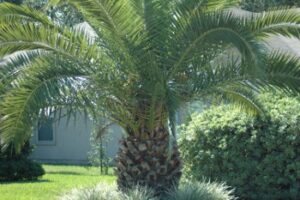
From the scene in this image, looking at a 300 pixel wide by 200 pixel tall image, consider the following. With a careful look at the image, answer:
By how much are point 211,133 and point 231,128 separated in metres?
0.45

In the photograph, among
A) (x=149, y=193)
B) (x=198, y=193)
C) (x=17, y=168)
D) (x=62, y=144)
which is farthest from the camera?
(x=62, y=144)

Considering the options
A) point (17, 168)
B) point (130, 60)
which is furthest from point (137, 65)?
point (17, 168)

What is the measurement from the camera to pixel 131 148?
10086 mm

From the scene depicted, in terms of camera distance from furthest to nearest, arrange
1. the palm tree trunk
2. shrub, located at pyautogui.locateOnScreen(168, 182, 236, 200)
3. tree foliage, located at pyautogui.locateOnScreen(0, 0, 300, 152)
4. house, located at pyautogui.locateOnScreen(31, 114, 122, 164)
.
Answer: house, located at pyautogui.locateOnScreen(31, 114, 122, 164) → the palm tree trunk → shrub, located at pyautogui.locateOnScreen(168, 182, 236, 200) → tree foliage, located at pyautogui.locateOnScreen(0, 0, 300, 152)

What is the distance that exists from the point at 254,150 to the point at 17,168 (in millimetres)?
7970

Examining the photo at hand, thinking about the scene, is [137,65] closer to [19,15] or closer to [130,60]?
[130,60]

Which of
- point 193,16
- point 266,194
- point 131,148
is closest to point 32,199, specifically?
point 131,148

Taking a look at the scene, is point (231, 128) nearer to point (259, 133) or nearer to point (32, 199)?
point (259, 133)

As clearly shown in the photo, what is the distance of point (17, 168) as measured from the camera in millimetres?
17438

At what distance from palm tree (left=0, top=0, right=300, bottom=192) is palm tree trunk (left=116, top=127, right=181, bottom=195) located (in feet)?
0.05

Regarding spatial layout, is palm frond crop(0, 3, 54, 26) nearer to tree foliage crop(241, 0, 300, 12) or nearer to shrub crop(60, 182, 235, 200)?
shrub crop(60, 182, 235, 200)

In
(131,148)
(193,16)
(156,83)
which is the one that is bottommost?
(131,148)

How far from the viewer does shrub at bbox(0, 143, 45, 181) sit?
17.5 m

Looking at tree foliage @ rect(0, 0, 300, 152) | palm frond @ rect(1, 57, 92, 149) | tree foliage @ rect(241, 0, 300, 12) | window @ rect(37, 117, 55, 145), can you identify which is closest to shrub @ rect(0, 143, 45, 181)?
tree foliage @ rect(0, 0, 300, 152)
